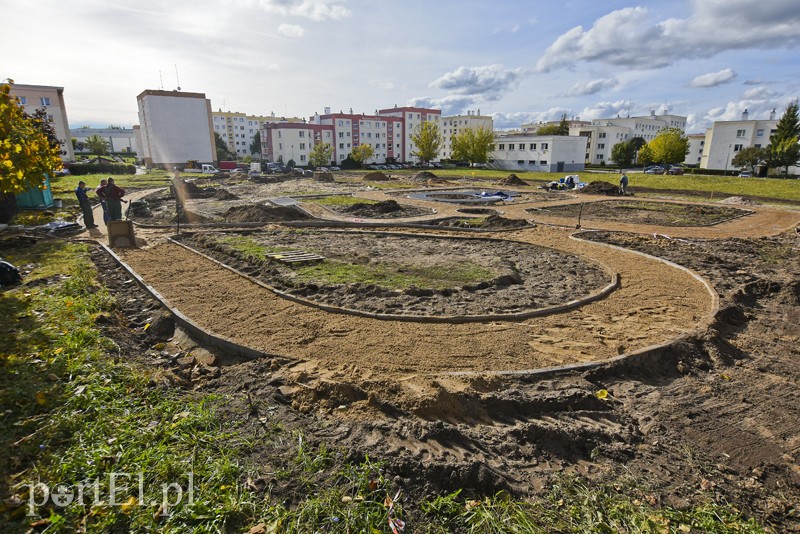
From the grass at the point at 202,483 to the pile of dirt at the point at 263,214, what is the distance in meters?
13.5

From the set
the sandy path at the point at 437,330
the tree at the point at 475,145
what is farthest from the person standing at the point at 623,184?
the tree at the point at 475,145

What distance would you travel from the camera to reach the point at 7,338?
237 inches

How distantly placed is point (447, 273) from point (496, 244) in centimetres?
461

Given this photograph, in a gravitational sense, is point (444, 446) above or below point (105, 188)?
below

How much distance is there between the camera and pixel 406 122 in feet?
295

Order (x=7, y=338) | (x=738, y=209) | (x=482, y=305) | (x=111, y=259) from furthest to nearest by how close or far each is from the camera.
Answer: (x=738, y=209) < (x=111, y=259) < (x=482, y=305) < (x=7, y=338)

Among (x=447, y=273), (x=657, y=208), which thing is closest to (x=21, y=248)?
(x=447, y=273)

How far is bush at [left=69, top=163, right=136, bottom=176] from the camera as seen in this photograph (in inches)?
1868

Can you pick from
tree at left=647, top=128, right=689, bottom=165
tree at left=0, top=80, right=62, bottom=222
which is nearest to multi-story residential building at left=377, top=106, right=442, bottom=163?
tree at left=647, top=128, right=689, bottom=165

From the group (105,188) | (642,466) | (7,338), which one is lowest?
(642,466)

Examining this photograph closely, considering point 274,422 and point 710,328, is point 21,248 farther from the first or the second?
point 710,328

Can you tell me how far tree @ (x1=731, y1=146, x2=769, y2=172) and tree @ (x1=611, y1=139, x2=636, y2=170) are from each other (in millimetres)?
13956

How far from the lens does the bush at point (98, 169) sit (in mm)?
47438

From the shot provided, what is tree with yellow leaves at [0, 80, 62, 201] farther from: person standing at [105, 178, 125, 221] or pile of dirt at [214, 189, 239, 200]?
pile of dirt at [214, 189, 239, 200]
